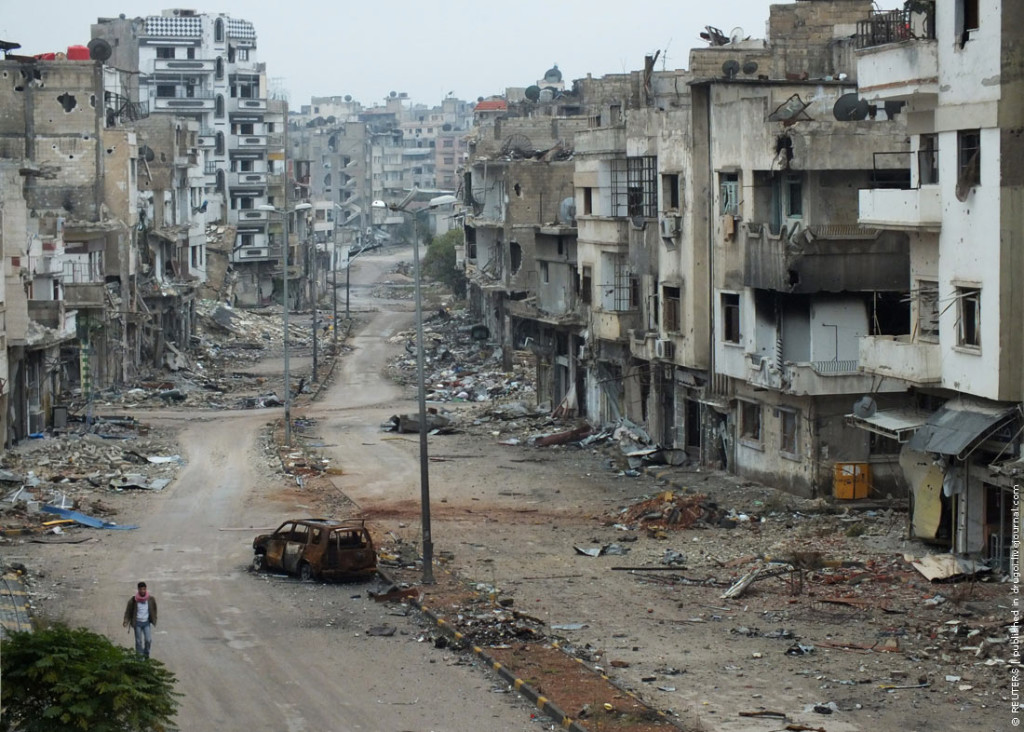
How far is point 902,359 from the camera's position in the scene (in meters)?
29.7

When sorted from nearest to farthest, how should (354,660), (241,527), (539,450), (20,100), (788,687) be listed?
(788,687), (354,660), (241,527), (539,450), (20,100)

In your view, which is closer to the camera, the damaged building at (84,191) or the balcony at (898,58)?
the balcony at (898,58)

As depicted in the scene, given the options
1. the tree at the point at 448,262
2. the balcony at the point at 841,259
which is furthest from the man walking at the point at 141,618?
the tree at the point at 448,262

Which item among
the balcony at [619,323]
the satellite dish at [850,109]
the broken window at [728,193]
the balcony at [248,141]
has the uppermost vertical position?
the balcony at [248,141]

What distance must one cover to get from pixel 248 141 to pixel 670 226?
6932cm

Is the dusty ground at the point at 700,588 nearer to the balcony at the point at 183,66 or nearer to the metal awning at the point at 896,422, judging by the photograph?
the metal awning at the point at 896,422

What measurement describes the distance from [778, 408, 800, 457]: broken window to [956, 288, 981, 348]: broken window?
926 cm

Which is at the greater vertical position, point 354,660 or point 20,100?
point 20,100

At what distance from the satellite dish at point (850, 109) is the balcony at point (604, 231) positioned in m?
10.9

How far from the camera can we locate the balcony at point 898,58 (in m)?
28.0

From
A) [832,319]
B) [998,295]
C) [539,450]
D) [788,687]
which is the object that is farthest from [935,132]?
[539,450]

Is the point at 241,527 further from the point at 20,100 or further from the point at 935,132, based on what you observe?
the point at 20,100

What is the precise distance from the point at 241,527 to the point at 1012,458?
1583cm

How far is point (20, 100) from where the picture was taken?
2628 inches
